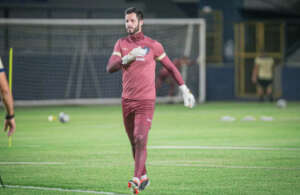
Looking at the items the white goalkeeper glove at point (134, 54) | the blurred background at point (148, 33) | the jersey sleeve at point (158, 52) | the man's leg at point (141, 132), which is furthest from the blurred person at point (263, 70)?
the white goalkeeper glove at point (134, 54)

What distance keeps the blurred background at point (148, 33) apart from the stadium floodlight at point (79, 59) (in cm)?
5

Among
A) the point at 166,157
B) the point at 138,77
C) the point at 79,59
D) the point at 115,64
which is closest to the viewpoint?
the point at 115,64

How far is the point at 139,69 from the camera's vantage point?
8680mm

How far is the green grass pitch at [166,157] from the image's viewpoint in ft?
30.1

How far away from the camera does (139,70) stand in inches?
342

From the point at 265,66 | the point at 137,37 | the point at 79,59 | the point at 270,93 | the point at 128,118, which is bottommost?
the point at 270,93

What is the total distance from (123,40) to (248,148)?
18.9 ft

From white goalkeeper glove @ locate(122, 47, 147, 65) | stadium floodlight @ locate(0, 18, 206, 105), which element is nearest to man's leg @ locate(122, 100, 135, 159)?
white goalkeeper glove @ locate(122, 47, 147, 65)

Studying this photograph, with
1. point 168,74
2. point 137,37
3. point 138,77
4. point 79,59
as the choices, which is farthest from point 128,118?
point 79,59

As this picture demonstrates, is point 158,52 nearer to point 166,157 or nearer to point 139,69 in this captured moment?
point 139,69

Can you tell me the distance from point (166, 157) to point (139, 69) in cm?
390

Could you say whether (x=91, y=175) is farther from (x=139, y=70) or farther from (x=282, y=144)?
(x=282, y=144)

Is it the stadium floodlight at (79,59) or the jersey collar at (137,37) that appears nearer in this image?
the jersey collar at (137,37)

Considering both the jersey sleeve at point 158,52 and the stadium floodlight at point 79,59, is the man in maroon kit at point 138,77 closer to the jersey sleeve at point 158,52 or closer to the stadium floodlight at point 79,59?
the jersey sleeve at point 158,52
